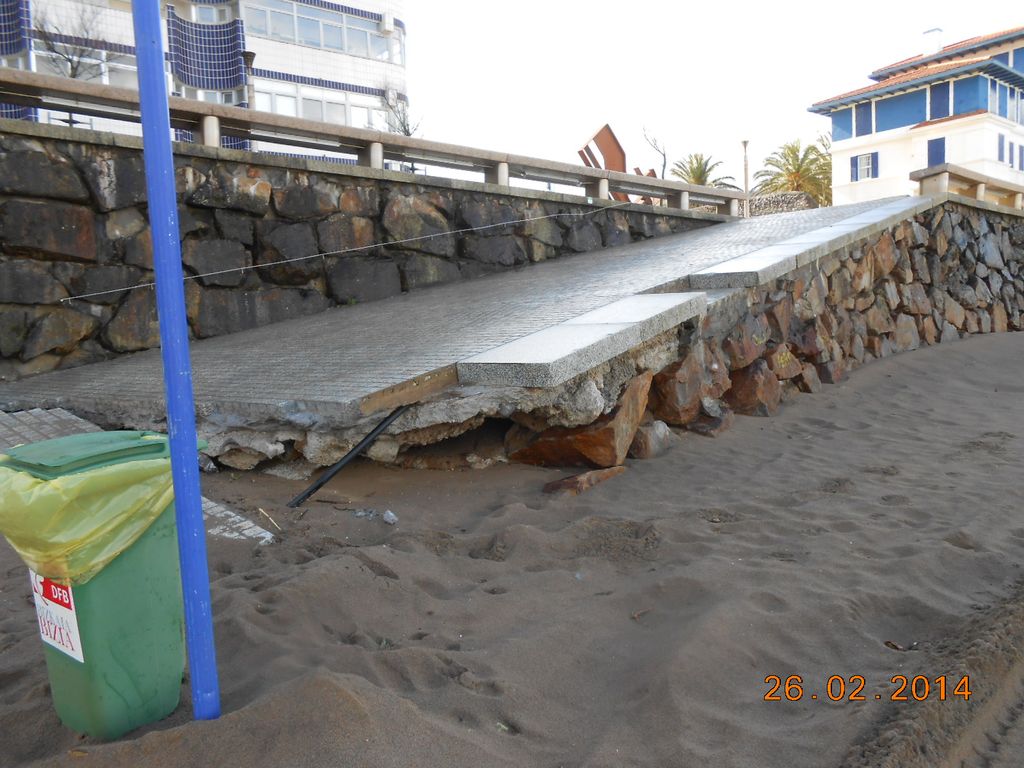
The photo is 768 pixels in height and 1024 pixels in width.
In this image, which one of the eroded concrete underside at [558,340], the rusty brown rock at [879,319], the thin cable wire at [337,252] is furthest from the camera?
the rusty brown rock at [879,319]

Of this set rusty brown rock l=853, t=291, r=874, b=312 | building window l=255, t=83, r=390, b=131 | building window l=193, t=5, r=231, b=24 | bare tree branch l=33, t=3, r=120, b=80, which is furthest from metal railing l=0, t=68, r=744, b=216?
building window l=193, t=5, r=231, b=24

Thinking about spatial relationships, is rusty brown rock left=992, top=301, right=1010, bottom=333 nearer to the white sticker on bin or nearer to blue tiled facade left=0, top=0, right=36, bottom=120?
the white sticker on bin

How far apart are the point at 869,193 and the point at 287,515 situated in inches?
1415

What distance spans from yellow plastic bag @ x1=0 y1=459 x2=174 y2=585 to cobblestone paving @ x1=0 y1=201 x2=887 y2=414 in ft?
5.62

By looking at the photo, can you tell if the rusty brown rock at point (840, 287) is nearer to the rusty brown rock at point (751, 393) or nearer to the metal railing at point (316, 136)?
the rusty brown rock at point (751, 393)

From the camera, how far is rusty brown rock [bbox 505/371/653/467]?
13.8 feet

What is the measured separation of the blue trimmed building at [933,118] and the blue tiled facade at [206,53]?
2420cm

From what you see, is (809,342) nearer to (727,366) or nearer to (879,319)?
(727,366)

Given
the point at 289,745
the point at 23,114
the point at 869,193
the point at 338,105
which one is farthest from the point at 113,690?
the point at 869,193

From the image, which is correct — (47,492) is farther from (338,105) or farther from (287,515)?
(338,105)

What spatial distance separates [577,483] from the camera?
400cm

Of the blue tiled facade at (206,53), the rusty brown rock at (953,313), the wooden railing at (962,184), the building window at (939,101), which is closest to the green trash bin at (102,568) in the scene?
the rusty brown rock at (953,313)

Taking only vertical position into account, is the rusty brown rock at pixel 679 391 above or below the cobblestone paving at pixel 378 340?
below

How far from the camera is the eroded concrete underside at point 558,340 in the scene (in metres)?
3.86
